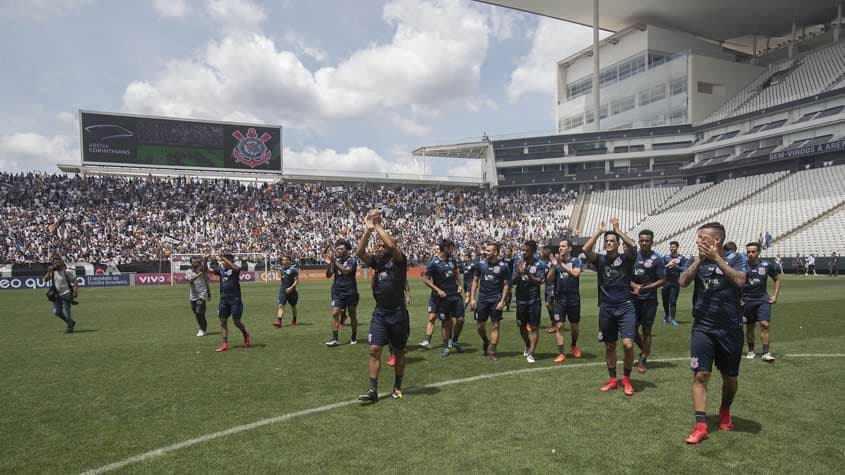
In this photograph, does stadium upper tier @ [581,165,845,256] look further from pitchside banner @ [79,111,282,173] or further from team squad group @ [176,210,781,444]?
pitchside banner @ [79,111,282,173]

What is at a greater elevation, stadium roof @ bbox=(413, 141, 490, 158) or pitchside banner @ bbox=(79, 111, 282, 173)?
stadium roof @ bbox=(413, 141, 490, 158)

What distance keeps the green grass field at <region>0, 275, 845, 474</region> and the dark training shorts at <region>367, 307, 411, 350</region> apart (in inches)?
32.4

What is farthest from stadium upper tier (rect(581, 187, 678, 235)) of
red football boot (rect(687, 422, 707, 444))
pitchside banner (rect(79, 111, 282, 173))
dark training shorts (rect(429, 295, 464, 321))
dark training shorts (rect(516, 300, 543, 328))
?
red football boot (rect(687, 422, 707, 444))

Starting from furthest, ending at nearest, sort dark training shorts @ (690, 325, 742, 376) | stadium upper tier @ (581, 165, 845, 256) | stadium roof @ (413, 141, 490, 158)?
stadium roof @ (413, 141, 490, 158) → stadium upper tier @ (581, 165, 845, 256) → dark training shorts @ (690, 325, 742, 376)

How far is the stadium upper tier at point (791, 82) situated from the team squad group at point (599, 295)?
56.5 meters

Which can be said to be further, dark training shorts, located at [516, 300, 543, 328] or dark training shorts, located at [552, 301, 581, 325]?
dark training shorts, located at [552, 301, 581, 325]

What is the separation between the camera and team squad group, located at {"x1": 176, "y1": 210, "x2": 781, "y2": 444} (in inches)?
222

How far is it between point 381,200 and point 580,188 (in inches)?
1072

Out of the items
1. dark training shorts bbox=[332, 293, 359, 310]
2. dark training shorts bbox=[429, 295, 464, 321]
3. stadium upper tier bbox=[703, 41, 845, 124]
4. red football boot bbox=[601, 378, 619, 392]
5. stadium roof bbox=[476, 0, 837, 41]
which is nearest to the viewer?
red football boot bbox=[601, 378, 619, 392]

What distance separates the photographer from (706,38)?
245 feet

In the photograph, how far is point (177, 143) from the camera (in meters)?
51.0

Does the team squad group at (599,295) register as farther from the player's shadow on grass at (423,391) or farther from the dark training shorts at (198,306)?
the player's shadow on grass at (423,391)

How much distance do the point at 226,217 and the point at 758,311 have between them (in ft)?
152

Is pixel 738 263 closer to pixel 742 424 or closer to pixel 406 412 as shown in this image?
pixel 742 424
